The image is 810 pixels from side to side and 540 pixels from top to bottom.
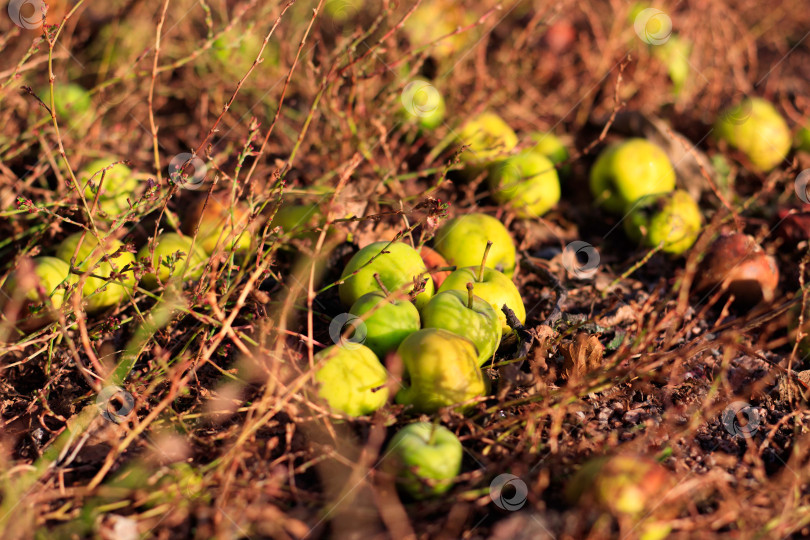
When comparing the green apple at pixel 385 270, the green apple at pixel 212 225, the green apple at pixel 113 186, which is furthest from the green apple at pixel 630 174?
the green apple at pixel 113 186

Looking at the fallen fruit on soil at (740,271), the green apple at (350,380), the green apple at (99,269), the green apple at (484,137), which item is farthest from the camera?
the green apple at (484,137)

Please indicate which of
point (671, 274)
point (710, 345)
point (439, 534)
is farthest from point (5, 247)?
point (671, 274)

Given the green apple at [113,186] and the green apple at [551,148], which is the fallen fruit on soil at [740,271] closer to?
the green apple at [551,148]

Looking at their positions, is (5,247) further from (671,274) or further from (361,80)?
(671,274)

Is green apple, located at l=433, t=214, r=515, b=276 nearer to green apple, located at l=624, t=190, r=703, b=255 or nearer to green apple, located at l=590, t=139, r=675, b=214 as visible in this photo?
green apple, located at l=624, t=190, r=703, b=255

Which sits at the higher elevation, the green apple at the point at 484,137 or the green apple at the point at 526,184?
the green apple at the point at 484,137
